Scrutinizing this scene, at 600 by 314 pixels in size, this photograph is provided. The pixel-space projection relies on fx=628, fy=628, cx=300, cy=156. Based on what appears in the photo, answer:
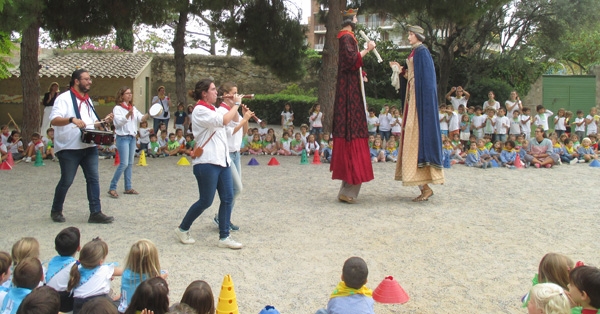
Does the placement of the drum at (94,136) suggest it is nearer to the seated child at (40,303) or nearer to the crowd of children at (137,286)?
the crowd of children at (137,286)

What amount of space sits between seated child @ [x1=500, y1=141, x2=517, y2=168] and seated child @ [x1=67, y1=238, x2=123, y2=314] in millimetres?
10170

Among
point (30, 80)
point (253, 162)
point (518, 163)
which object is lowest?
point (253, 162)

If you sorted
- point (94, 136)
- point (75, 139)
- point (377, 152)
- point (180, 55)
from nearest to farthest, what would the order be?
Answer: point (94, 136) → point (75, 139) → point (377, 152) → point (180, 55)

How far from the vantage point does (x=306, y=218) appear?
751 cm

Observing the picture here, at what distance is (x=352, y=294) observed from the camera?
379cm

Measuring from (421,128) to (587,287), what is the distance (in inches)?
207

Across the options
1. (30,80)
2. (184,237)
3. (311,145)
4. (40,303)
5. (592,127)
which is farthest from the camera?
(592,127)

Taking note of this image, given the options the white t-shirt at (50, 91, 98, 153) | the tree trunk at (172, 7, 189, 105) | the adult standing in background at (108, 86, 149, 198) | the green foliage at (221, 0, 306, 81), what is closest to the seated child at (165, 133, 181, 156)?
the tree trunk at (172, 7, 189, 105)

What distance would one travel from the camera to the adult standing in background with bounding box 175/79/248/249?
19.2 ft

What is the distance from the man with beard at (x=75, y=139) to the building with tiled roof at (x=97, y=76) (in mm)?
20145

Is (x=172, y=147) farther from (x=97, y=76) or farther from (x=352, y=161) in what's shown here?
(x=97, y=76)

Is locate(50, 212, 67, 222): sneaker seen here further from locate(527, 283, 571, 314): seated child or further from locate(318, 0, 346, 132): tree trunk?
locate(318, 0, 346, 132): tree trunk

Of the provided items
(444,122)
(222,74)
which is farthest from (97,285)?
(222,74)

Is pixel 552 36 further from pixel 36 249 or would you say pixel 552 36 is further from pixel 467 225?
pixel 36 249
